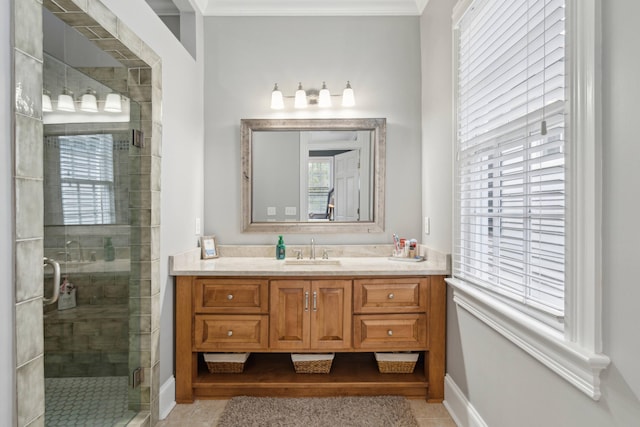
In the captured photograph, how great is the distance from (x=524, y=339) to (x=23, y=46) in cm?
193

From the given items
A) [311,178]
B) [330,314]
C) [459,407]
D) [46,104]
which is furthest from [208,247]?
[459,407]

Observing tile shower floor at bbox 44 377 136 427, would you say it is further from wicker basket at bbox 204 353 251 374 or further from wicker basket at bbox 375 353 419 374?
wicker basket at bbox 375 353 419 374

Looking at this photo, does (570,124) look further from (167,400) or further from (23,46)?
(167,400)

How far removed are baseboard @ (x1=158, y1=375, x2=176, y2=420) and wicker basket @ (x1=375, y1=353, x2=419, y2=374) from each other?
1265mm

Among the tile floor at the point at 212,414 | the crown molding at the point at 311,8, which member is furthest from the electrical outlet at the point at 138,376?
the crown molding at the point at 311,8

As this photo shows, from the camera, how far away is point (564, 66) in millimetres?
1153

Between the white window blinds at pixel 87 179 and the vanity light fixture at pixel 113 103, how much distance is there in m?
0.13

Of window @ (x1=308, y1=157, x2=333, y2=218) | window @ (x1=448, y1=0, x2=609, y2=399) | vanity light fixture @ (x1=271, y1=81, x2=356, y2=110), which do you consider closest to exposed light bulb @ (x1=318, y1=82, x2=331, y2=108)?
vanity light fixture @ (x1=271, y1=81, x2=356, y2=110)

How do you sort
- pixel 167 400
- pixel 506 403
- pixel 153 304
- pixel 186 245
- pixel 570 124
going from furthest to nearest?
pixel 186 245 → pixel 167 400 → pixel 153 304 → pixel 506 403 → pixel 570 124

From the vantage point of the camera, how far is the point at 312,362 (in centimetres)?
238

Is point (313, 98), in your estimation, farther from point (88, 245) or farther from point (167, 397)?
point (167, 397)

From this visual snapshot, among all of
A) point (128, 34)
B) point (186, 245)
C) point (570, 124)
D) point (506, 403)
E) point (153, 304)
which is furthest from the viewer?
point (186, 245)

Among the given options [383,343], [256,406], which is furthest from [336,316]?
[256,406]

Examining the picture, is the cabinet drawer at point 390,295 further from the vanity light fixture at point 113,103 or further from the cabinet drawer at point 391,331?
the vanity light fixture at point 113,103
